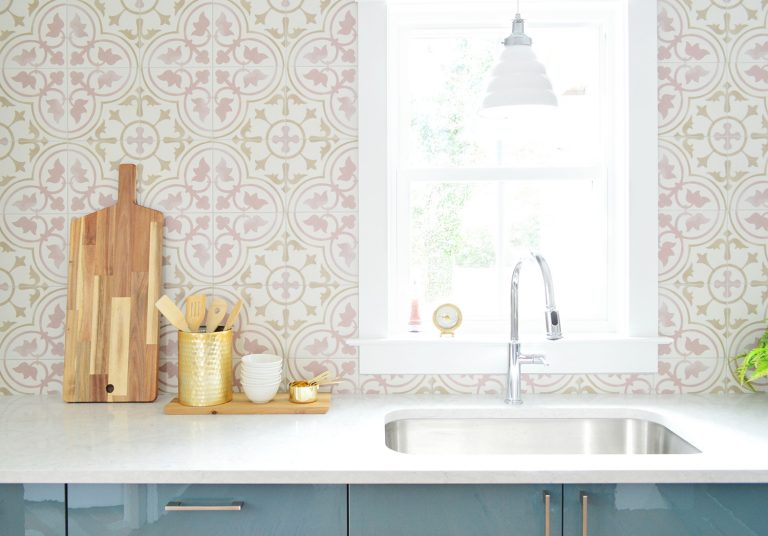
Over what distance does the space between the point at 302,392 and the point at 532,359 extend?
2.33 ft

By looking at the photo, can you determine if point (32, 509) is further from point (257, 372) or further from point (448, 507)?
point (448, 507)

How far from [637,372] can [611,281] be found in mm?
311

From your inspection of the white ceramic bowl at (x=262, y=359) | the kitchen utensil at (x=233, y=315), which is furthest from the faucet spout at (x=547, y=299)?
the kitchen utensil at (x=233, y=315)

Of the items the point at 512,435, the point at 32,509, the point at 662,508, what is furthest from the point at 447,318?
the point at 32,509

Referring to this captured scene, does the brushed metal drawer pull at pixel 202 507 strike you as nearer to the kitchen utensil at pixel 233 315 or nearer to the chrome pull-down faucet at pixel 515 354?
the kitchen utensil at pixel 233 315

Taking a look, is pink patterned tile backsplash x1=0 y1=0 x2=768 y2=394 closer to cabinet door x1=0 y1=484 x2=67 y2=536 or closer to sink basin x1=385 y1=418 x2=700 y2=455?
sink basin x1=385 y1=418 x2=700 y2=455

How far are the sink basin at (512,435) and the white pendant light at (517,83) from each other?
3.03 ft

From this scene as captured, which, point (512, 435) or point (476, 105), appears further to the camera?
point (476, 105)

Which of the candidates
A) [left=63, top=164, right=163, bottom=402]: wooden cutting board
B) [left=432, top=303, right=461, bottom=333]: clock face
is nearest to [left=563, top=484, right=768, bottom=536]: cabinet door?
[left=432, top=303, right=461, bottom=333]: clock face

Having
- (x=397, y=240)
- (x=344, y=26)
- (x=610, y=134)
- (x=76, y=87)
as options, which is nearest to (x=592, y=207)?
(x=610, y=134)

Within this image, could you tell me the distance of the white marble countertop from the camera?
1327 millimetres

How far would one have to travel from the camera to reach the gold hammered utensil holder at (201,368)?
1.77 m

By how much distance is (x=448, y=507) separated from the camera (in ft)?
4.46

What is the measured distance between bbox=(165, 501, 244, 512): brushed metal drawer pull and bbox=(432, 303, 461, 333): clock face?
→ 2.87 ft
